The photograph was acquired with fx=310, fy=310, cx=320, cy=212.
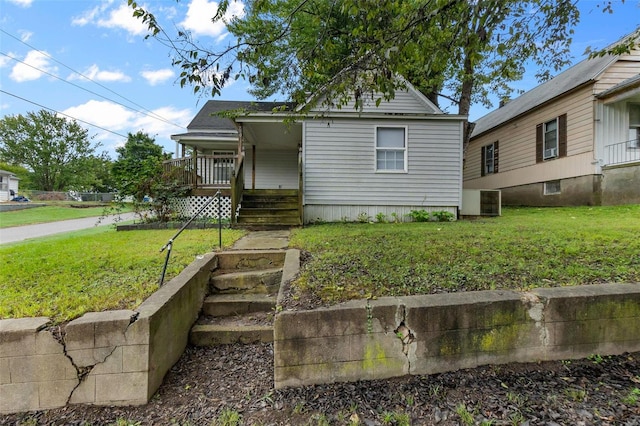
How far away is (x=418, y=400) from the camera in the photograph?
2.12 m

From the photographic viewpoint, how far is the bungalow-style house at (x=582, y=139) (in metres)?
10.3

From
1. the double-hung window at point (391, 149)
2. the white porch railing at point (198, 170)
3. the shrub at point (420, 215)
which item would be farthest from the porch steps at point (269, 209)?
the shrub at point (420, 215)

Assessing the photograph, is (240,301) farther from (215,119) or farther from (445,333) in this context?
(215,119)

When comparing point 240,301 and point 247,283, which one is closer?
point 240,301

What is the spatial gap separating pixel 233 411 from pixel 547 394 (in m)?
2.12

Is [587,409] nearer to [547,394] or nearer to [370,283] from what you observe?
[547,394]

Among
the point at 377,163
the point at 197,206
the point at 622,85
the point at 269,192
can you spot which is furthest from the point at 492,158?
the point at 197,206

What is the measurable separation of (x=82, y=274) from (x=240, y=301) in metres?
2.02

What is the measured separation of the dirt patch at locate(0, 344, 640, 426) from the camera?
1.95 meters

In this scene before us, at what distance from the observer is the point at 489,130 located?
1631 centimetres

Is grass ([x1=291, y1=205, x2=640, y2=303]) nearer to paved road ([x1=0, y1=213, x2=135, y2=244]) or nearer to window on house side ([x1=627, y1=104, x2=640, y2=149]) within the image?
window on house side ([x1=627, y1=104, x2=640, y2=149])

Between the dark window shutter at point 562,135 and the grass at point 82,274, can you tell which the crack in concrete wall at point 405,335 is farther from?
the dark window shutter at point 562,135

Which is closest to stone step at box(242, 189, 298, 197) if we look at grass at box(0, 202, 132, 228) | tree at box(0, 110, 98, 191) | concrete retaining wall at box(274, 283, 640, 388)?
grass at box(0, 202, 132, 228)

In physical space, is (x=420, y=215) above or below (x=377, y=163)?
below
